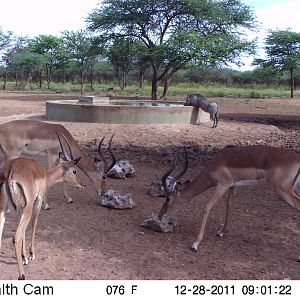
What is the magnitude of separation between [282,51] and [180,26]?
39.7 ft

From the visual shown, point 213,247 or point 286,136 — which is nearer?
point 213,247

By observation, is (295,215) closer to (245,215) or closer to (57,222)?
(245,215)

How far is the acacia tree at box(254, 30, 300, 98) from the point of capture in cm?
3647

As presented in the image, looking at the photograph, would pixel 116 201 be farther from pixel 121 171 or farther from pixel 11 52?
pixel 11 52

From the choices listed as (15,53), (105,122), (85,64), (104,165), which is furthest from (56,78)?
(104,165)

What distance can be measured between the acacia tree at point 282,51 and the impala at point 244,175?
32.4m

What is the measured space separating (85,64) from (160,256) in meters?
40.6

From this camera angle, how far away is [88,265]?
460 centimetres

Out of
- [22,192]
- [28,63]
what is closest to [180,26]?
[28,63]

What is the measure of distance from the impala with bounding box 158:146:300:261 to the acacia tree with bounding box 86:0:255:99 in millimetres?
20867

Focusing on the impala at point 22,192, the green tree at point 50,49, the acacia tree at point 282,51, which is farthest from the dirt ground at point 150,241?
the green tree at point 50,49

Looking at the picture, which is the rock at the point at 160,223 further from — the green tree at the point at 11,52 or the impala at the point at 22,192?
the green tree at the point at 11,52

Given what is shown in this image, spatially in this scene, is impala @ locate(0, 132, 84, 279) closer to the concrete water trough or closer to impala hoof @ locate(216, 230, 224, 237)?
impala hoof @ locate(216, 230, 224, 237)

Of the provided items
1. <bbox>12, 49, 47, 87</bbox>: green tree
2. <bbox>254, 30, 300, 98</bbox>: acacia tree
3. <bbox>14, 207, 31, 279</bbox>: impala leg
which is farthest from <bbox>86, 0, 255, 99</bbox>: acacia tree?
<bbox>14, 207, 31, 279</bbox>: impala leg
